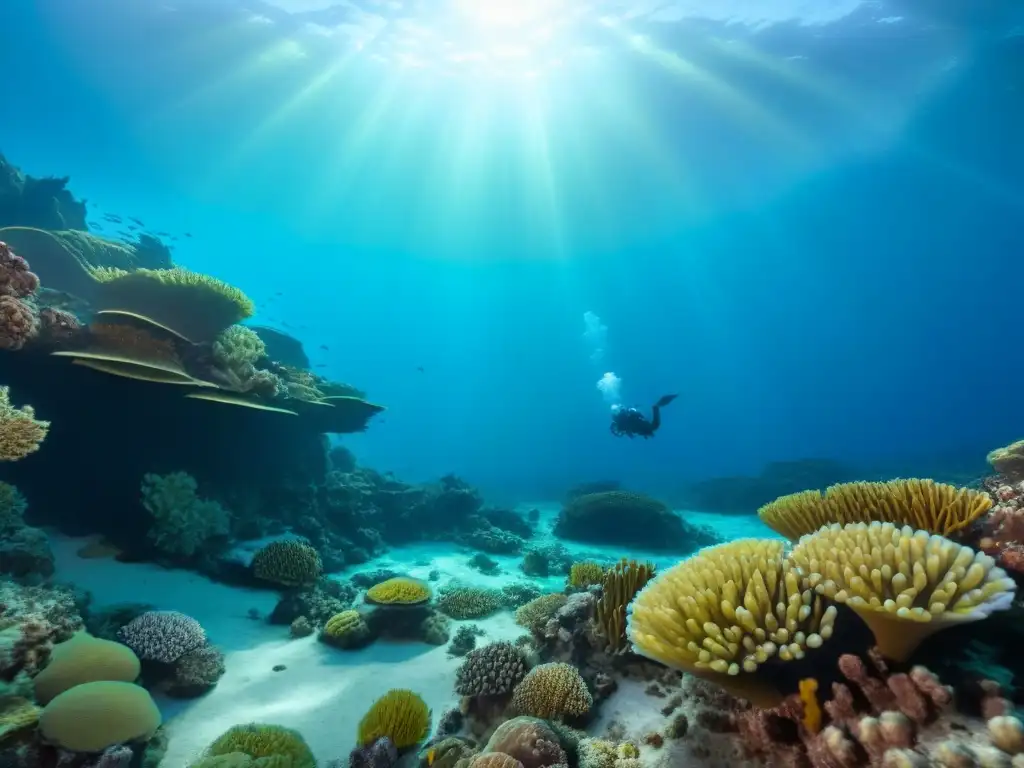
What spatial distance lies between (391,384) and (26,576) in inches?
6280

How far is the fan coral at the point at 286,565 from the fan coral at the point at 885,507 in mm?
7955

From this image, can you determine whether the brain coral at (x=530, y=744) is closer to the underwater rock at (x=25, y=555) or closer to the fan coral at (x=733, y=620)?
the fan coral at (x=733, y=620)

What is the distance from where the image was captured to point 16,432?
4746 millimetres

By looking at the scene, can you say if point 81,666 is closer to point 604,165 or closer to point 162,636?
point 162,636

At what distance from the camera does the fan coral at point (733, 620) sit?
85.6 inches

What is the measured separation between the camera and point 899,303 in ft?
Answer: 273

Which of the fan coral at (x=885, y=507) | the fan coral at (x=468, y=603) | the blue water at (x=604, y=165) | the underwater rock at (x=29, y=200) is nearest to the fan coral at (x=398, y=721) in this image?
the fan coral at (x=468, y=603)

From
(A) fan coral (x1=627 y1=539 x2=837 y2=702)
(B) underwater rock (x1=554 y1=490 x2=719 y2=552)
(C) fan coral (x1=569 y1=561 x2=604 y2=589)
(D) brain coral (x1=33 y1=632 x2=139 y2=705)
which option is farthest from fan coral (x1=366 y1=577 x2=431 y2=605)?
(B) underwater rock (x1=554 y1=490 x2=719 y2=552)

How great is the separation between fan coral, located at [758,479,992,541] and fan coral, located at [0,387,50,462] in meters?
7.10

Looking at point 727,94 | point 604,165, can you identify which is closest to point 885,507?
point 727,94

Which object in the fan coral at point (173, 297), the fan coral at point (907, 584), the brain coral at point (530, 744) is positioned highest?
the fan coral at point (173, 297)

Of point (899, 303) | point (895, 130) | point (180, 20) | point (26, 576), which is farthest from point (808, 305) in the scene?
point (26, 576)

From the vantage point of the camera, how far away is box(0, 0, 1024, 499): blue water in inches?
966

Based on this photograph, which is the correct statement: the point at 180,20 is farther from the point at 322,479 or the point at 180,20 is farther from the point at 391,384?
the point at 391,384
